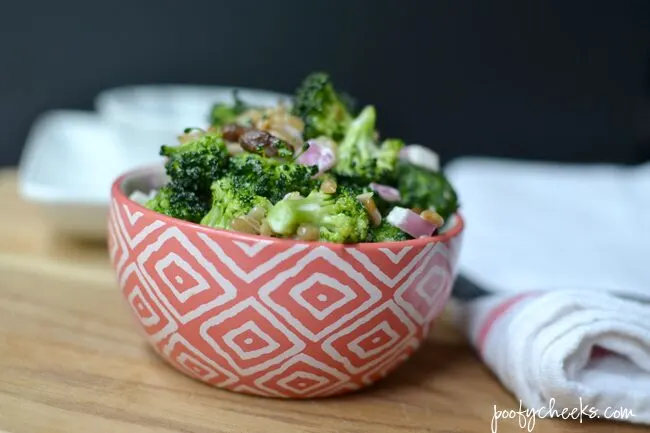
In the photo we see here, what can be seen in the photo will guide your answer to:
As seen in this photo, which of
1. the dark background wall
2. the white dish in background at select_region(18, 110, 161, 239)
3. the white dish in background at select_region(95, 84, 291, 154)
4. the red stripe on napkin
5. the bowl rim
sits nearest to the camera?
the bowl rim

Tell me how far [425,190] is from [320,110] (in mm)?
150

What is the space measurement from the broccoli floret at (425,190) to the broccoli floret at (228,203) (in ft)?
0.66

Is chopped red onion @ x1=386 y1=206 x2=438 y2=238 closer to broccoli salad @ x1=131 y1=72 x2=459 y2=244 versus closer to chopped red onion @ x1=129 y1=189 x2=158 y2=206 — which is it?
broccoli salad @ x1=131 y1=72 x2=459 y2=244

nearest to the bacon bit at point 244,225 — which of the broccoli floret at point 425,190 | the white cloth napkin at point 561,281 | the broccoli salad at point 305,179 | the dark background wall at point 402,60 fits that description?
the broccoli salad at point 305,179

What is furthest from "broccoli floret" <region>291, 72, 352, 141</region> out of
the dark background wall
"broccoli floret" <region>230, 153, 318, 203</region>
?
the dark background wall

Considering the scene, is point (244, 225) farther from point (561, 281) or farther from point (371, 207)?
point (561, 281)

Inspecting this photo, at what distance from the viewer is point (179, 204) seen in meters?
0.78

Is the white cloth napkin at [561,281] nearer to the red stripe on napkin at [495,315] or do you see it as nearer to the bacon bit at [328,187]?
the red stripe on napkin at [495,315]

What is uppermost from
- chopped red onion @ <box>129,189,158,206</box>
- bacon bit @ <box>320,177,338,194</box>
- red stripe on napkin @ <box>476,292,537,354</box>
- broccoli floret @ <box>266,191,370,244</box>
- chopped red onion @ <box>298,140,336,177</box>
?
chopped red onion @ <box>298,140,336,177</box>

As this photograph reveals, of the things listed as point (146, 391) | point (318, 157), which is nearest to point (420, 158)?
point (318, 157)

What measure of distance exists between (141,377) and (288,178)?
27 centimetres

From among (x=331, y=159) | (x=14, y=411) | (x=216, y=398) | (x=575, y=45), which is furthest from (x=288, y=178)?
Answer: (x=575, y=45)

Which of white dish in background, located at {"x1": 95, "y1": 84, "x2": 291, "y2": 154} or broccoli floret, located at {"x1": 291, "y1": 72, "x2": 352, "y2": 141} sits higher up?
broccoli floret, located at {"x1": 291, "y1": 72, "x2": 352, "y2": 141}

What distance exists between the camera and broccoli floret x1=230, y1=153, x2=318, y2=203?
765 mm
